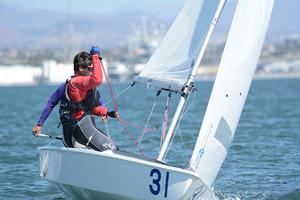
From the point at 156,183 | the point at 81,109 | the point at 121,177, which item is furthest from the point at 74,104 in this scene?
the point at 156,183

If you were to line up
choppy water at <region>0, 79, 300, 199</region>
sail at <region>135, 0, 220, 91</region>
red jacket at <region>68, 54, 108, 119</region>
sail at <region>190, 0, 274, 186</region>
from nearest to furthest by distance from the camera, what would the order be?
red jacket at <region>68, 54, 108, 119</region>
sail at <region>190, 0, 274, 186</region>
sail at <region>135, 0, 220, 91</region>
choppy water at <region>0, 79, 300, 199</region>

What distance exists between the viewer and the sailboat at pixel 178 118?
8.06 metres

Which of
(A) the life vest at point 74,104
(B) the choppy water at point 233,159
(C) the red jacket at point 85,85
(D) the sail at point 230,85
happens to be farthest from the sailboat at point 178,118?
(B) the choppy water at point 233,159

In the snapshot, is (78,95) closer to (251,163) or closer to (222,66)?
(222,66)

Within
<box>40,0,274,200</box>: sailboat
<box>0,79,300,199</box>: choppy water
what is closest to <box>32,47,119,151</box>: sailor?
<box>40,0,274,200</box>: sailboat

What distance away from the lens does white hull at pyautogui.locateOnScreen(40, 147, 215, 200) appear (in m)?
8.00

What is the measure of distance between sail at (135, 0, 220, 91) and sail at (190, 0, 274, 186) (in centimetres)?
30

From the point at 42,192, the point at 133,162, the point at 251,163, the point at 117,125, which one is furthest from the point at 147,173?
the point at 117,125

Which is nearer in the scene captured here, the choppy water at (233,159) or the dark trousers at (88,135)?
the dark trousers at (88,135)

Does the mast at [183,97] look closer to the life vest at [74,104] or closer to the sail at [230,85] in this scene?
the sail at [230,85]

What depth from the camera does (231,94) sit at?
8836mm

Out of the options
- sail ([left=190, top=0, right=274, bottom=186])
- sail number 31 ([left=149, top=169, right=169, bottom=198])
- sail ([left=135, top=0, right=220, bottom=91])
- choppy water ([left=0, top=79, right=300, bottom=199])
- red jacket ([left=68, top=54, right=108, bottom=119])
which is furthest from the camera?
choppy water ([left=0, top=79, right=300, bottom=199])

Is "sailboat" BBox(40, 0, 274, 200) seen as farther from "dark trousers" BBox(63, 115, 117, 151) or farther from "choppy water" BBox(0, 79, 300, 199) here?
"choppy water" BBox(0, 79, 300, 199)

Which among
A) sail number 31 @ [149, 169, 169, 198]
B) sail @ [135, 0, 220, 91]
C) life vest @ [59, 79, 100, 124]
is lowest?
sail number 31 @ [149, 169, 169, 198]
